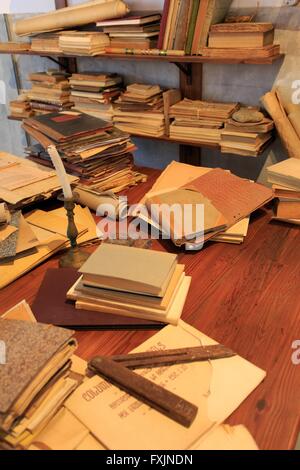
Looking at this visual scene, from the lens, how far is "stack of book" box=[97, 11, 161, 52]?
1.78m

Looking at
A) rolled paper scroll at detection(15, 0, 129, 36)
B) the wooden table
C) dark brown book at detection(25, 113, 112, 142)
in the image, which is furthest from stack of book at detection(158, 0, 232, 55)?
the wooden table

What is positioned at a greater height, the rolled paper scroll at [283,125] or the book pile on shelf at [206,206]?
the rolled paper scroll at [283,125]

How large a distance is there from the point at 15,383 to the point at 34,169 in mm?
1010

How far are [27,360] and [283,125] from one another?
4.58 feet

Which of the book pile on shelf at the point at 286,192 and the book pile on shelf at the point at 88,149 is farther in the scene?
the book pile on shelf at the point at 88,149

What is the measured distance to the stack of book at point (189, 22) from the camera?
1646mm

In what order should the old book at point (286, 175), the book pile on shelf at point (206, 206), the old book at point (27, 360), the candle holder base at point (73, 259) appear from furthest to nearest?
the old book at point (286, 175) < the book pile on shelf at point (206, 206) < the candle holder base at point (73, 259) < the old book at point (27, 360)

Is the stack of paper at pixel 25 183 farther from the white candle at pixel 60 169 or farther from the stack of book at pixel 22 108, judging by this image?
the stack of book at pixel 22 108

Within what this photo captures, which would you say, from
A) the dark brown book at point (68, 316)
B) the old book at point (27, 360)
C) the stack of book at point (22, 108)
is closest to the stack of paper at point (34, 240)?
the dark brown book at point (68, 316)

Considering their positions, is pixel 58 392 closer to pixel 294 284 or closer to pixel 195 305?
pixel 195 305

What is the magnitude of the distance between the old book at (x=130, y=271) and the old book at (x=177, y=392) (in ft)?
0.42

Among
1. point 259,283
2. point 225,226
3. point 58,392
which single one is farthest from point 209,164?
point 58,392

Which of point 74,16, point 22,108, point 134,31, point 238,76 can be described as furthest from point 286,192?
point 22,108

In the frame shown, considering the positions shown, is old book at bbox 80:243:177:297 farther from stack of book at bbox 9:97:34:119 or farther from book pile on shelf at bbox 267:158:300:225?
stack of book at bbox 9:97:34:119
